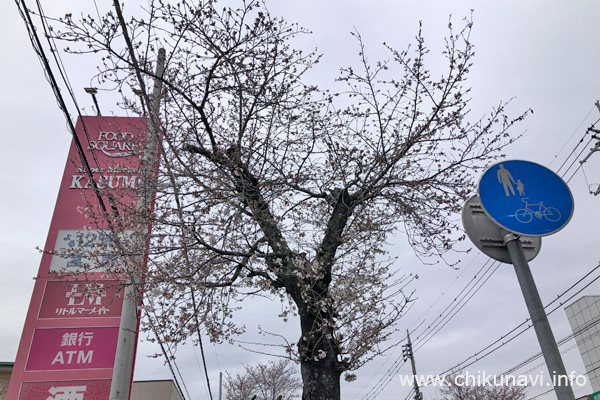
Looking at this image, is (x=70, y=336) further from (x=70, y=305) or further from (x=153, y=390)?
(x=153, y=390)

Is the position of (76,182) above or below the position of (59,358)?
above

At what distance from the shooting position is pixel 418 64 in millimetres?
5750

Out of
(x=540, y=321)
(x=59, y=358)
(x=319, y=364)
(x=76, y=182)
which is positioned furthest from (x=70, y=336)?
(x=540, y=321)

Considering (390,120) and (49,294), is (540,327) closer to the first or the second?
(390,120)

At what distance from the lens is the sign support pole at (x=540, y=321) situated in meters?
1.97

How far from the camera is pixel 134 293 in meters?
5.17

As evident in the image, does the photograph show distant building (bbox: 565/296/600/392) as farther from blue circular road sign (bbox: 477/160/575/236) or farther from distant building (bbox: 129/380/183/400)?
blue circular road sign (bbox: 477/160/575/236)

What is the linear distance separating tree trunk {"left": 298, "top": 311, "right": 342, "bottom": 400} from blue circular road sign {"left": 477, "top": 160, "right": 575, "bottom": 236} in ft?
9.30

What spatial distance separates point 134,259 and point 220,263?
3.86 ft

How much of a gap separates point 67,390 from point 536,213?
7571mm

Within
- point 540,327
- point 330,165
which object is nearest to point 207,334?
point 330,165

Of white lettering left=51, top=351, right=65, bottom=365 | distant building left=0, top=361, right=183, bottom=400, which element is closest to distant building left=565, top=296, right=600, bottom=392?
distant building left=0, top=361, right=183, bottom=400

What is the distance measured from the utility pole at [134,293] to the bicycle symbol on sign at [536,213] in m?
4.27

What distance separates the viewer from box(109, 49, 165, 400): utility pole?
4755 millimetres
